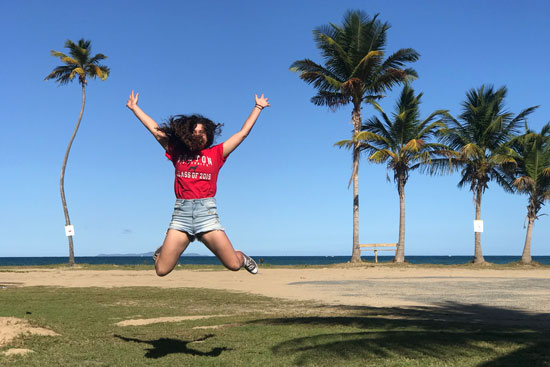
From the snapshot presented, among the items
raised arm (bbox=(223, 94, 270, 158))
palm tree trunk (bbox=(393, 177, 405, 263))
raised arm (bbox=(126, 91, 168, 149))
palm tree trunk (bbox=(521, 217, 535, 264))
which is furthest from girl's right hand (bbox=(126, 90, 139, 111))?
palm tree trunk (bbox=(521, 217, 535, 264))

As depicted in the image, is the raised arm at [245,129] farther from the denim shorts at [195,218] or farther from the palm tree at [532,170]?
the palm tree at [532,170]

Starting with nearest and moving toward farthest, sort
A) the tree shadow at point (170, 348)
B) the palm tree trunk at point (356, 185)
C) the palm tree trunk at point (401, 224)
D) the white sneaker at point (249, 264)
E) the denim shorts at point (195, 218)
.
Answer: the denim shorts at point (195, 218) → the white sneaker at point (249, 264) → the tree shadow at point (170, 348) → the palm tree trunk at point (356, 185) → the palm tree trunk at point (401, 224)

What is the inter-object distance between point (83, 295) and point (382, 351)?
12.8 m

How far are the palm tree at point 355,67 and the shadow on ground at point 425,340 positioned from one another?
23404 mm

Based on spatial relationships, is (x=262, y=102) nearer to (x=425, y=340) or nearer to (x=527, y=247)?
(x=425, y=340)

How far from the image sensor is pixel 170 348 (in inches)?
347

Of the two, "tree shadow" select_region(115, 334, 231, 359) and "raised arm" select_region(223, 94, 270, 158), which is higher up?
"raised arm" select_region(223, 94, 270, 158)

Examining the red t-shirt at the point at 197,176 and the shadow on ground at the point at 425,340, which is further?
the shadow on ground at the point at 425,340

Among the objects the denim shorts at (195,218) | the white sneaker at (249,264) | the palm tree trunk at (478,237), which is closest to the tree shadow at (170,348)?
the white sneaker at (249,264)

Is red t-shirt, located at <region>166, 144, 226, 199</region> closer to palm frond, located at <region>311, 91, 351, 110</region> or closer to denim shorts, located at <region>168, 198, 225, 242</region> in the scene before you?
denim shorts, located at <region>168, 198, 225, 242</region>

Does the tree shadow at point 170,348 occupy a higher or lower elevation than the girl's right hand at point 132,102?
lower

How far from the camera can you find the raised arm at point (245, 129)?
6531 millimetres

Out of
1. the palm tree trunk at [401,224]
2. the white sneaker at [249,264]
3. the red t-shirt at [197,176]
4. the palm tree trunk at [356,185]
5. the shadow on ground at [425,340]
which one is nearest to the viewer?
the red t-shirt at [197,176]

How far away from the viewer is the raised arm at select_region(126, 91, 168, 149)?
21.7 ft
